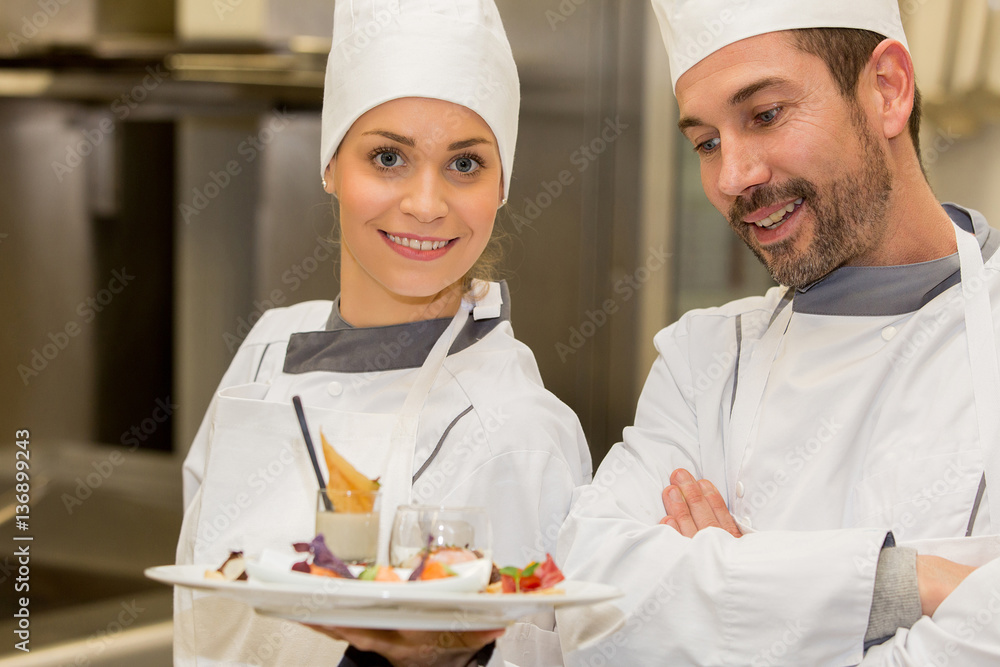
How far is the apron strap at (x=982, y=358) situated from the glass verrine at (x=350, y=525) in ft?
2.48

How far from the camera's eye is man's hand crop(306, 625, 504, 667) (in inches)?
42.3

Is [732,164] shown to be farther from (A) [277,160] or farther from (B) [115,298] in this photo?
(B) [115,298]

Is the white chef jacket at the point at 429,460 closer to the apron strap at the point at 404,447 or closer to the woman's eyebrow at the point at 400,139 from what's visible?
the apron strap at the point at 404,447

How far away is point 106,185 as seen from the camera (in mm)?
2553

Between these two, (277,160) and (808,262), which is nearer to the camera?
(808,262)

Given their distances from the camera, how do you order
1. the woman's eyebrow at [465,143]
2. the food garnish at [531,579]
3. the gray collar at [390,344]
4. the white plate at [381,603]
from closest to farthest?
the white plate at [381,603]
the food garnish at [531,579]
the woman's eyebrow at [465,143]
the gray collar at [390,344]

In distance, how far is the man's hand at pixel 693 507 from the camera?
53.6 inches

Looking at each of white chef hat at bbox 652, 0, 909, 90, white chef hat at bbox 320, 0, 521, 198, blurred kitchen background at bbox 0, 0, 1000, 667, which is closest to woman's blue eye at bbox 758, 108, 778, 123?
white chef hat at bbox 652, 0, 909, 90

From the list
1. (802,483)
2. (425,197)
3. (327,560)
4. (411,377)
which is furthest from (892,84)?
(327,560)

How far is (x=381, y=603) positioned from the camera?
0.94m

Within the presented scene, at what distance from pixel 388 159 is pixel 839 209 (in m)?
0.67

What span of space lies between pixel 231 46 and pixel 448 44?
131cm

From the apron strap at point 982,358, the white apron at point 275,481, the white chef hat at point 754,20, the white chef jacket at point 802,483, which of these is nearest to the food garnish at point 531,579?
the white chef jacket at point 802,483

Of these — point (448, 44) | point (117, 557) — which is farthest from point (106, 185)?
point (448, 44)
